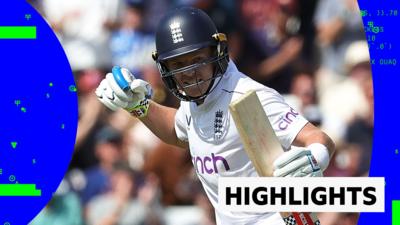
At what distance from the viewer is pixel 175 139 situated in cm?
503

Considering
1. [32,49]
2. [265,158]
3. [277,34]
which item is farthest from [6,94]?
[265,158]

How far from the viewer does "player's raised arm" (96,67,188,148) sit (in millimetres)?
4797

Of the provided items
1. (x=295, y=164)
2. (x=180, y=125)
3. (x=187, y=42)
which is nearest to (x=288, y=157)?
(x=295, y=164)

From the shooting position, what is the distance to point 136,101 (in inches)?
196

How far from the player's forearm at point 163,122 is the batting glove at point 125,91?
63 mm

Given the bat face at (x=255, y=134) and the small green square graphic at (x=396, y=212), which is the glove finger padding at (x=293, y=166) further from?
the small green square graphic at (x=396, y=212)

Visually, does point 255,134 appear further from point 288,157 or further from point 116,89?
point 116,89

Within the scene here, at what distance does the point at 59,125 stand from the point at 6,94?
0.48 meters

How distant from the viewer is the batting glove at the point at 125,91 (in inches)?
189

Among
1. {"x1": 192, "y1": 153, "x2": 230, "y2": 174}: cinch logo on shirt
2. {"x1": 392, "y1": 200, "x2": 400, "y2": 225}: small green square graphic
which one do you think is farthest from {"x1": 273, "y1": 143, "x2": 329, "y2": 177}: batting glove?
{"x1": 392, "y1": 200, "x2": 400, "y2": 225}: small green square graphic

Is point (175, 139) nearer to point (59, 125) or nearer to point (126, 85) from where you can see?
point (126, 85)

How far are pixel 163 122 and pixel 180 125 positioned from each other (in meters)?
0.18

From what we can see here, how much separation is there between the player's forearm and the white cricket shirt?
376 mm

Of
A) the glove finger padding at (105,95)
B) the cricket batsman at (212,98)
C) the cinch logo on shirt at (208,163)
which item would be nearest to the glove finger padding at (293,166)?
the cricket batsman at (212,98)
